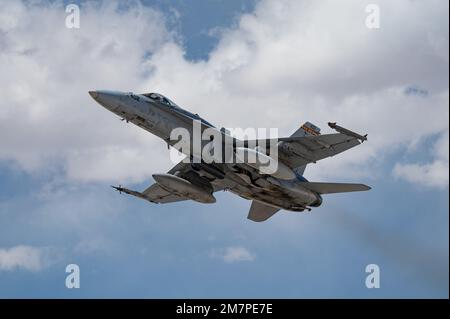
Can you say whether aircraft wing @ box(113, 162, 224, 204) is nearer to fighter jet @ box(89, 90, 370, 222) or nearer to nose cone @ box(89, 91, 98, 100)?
fighter jet @ box(89, 90, 370, 222)

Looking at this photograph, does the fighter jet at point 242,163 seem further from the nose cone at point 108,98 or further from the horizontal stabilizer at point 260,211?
the horizontal stabilizer at point 260,211

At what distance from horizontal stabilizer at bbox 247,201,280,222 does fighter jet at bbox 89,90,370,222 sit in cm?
154

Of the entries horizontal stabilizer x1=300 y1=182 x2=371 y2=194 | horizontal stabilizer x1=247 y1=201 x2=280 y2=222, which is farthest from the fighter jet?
horizontal stabilizer x1=247 y1=201 x2=280 y2=222

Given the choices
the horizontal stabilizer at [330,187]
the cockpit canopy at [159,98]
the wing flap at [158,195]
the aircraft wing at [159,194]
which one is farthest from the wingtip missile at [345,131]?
the wing flap at [158,195]

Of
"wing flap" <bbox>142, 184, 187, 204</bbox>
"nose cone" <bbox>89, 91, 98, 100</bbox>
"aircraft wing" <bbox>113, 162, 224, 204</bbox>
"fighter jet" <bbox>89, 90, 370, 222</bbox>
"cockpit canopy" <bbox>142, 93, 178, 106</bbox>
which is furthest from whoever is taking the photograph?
"wing flap" <bbox>142, 184, 187, 204</bbox>

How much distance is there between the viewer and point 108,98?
38.6 m

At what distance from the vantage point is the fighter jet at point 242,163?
130ft

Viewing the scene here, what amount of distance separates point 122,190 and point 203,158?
614 centimetres

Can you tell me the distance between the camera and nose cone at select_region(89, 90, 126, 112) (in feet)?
126

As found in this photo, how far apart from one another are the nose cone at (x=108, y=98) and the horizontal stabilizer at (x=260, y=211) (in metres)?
13.3

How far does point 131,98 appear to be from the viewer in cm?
3941

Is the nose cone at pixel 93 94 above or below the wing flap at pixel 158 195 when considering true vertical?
above
